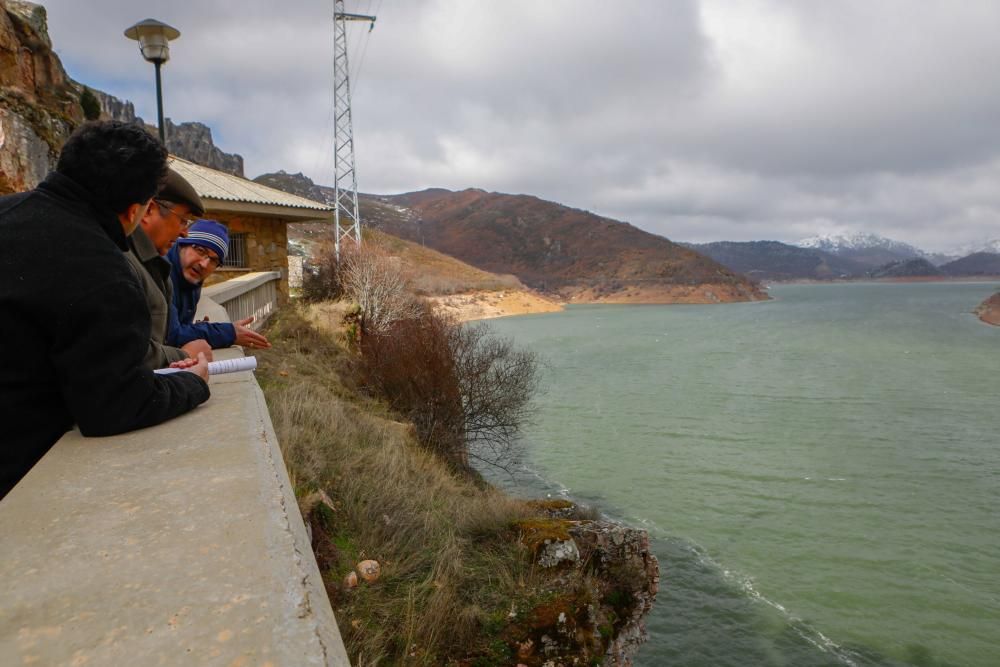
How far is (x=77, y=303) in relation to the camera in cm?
165

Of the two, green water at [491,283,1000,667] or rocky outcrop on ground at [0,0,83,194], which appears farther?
green water at [491,283,1000,667]

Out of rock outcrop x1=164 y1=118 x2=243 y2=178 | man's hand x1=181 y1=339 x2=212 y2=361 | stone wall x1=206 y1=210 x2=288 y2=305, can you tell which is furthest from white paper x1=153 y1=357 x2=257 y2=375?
rock outcrop x1=164 y1=118 x2=243 y2=178

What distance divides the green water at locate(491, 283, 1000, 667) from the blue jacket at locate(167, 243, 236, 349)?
6.71 m

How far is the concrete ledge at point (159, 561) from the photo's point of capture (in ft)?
3.40

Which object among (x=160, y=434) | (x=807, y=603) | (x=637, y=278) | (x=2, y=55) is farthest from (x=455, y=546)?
(x=637, y=278)

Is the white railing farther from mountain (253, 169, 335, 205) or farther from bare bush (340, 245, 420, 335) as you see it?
mountain (253, 169, 335, 205)

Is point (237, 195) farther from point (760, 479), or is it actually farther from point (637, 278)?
point (637, 278)

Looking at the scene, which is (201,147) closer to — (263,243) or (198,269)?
(263,243)

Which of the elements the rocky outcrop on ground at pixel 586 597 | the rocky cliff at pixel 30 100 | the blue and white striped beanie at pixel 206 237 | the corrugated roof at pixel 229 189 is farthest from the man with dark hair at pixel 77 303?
the corrugated roof at pixel 229 189

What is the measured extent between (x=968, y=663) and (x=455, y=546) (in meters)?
7.94

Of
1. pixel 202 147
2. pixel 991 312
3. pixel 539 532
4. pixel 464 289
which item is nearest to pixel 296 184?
pixel 202 147

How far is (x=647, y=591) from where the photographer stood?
5824 millimetres

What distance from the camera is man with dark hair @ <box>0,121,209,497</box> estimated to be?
5.41 feet

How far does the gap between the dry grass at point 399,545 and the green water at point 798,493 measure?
3.88 metres
